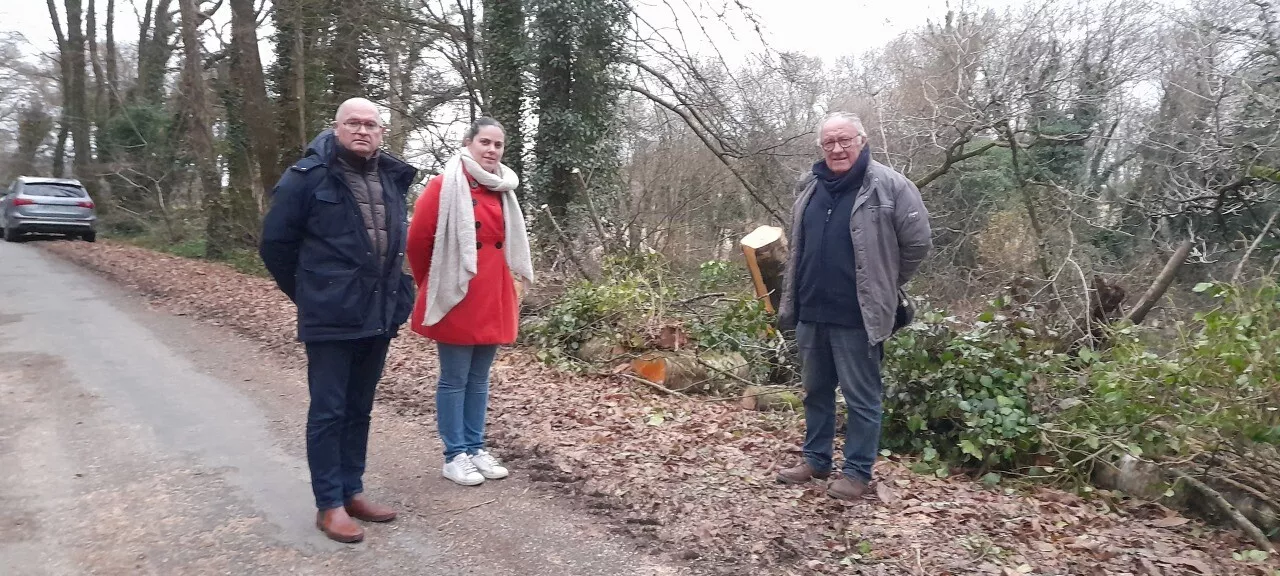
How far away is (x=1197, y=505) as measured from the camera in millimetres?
4227

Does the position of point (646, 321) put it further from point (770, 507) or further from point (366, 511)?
point (366, 511)

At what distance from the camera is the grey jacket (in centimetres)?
400

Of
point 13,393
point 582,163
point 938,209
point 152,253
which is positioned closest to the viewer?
point 13,393

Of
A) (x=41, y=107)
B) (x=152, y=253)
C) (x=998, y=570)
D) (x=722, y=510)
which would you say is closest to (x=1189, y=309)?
(x=998, y=570)

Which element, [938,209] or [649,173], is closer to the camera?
[649,173]

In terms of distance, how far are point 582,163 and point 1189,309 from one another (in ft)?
23.5

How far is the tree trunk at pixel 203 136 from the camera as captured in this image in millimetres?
15664

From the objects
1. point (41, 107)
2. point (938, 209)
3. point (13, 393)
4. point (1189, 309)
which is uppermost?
point (41, 107)

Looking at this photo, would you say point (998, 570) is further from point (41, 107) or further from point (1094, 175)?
point (41, 107)

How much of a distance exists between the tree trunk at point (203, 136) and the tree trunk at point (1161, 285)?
15.1 metres

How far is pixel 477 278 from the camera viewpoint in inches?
163

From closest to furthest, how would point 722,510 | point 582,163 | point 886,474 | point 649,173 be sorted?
point 722,510, point 886,474, point 582,163, point 649,173

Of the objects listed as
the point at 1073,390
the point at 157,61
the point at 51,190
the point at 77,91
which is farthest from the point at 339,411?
the point at 77,91

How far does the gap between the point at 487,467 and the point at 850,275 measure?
2151 millimetres
